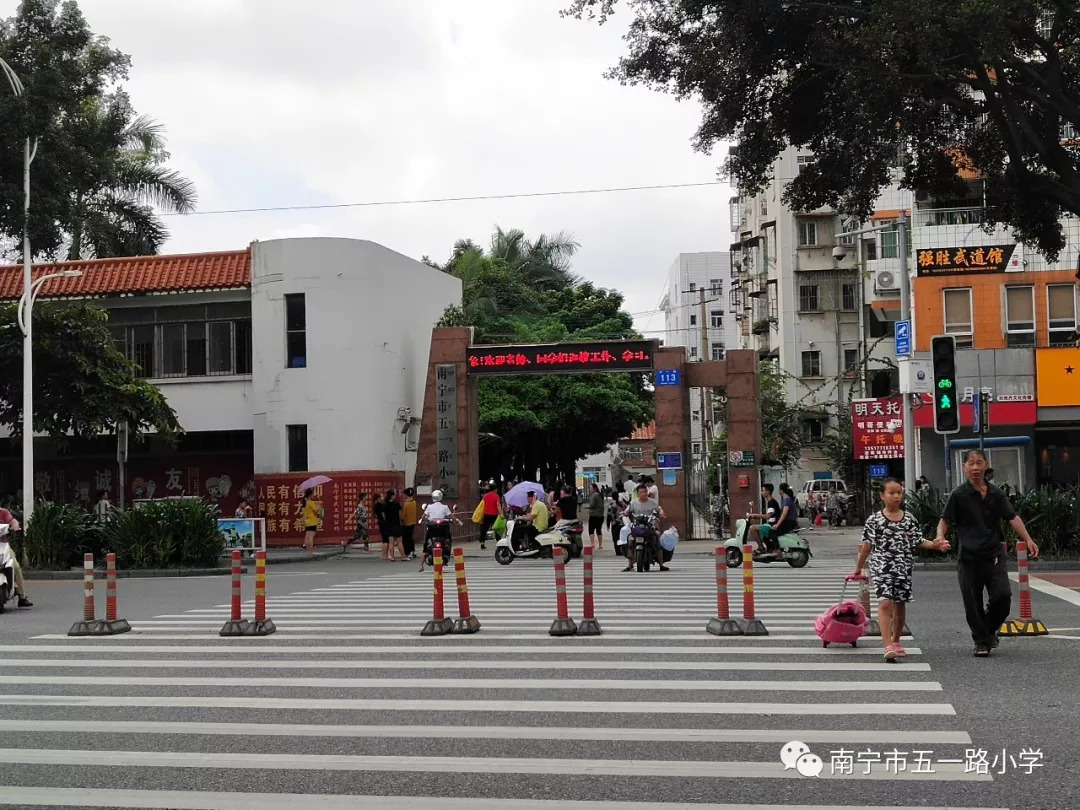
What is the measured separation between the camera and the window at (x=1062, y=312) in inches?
1437

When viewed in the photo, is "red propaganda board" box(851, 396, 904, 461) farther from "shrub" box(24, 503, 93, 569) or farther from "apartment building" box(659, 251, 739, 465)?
"apartment building" box(659, 251, 739, 465)

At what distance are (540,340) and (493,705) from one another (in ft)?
134

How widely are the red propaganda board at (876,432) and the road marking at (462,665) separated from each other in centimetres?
3135

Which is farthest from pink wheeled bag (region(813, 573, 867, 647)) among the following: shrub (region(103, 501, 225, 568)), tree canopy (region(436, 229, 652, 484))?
tree canopy (region(436, 229, 652, 484))

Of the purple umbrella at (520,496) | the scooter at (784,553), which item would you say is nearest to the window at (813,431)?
the purple umbrella at (520,496)

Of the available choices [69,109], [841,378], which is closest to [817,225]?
[841,378]

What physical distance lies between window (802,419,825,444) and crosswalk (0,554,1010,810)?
40.4 meters

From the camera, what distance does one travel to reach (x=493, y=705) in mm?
9484

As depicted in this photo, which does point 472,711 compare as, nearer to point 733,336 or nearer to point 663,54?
point 663,54

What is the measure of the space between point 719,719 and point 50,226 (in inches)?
965

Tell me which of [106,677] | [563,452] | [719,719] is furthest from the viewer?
[563,452]

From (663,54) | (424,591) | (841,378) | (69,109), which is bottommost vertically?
(424,591)

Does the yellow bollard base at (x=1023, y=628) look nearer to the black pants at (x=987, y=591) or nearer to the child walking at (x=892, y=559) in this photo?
the black pants at (x=987, y=591)

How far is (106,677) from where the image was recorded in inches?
452
